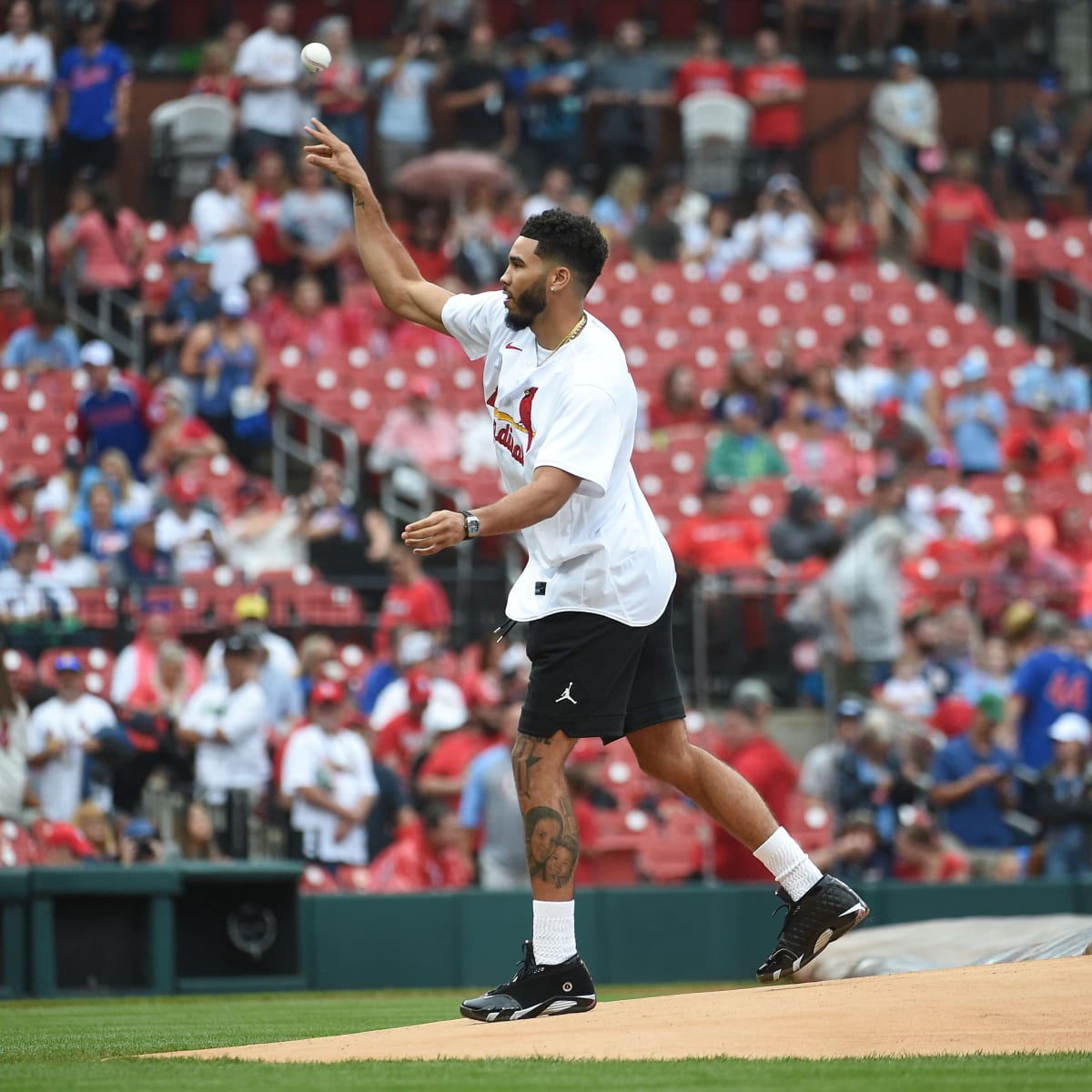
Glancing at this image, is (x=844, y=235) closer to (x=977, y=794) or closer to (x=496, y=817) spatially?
(x=977, y=794)

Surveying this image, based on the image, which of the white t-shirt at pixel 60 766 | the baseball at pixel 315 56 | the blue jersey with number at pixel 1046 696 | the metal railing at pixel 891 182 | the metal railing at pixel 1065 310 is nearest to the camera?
the baseball at pixel 315 56

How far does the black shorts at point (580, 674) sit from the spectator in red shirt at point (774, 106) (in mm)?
15660

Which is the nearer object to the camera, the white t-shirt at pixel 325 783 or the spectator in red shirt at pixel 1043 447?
the white t-shirt at pixel 325 783

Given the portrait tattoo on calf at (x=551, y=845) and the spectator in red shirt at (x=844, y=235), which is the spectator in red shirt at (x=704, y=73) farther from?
the portrait tattoo on calf at (x=551, y=845)

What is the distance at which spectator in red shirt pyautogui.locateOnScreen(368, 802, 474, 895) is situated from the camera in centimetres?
1161

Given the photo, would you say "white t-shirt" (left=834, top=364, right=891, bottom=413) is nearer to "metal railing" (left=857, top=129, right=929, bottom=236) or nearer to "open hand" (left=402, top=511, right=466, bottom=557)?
"metal railing" (left=857, top=129, right=929, bottom=236)

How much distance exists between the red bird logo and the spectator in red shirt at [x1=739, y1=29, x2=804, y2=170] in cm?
1547

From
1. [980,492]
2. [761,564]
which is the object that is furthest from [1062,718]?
[980,492]

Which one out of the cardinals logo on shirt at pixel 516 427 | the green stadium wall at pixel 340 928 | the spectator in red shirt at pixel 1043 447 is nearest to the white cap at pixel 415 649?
the green stadium wall at pixel 340 928

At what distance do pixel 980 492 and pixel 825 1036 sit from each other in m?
11.8

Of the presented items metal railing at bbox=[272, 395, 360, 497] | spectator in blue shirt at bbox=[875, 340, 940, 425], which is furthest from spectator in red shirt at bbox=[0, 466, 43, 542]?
spectator in blue shirt at bbox=[875, 340, 940, 425]

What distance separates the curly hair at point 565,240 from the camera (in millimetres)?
6211

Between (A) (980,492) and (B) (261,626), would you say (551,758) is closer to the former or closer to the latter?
(B) (261,626)

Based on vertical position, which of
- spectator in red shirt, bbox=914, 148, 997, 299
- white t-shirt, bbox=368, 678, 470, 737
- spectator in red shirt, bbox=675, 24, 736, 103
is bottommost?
white t-shirt, bbox=368, 678, 470, 737
